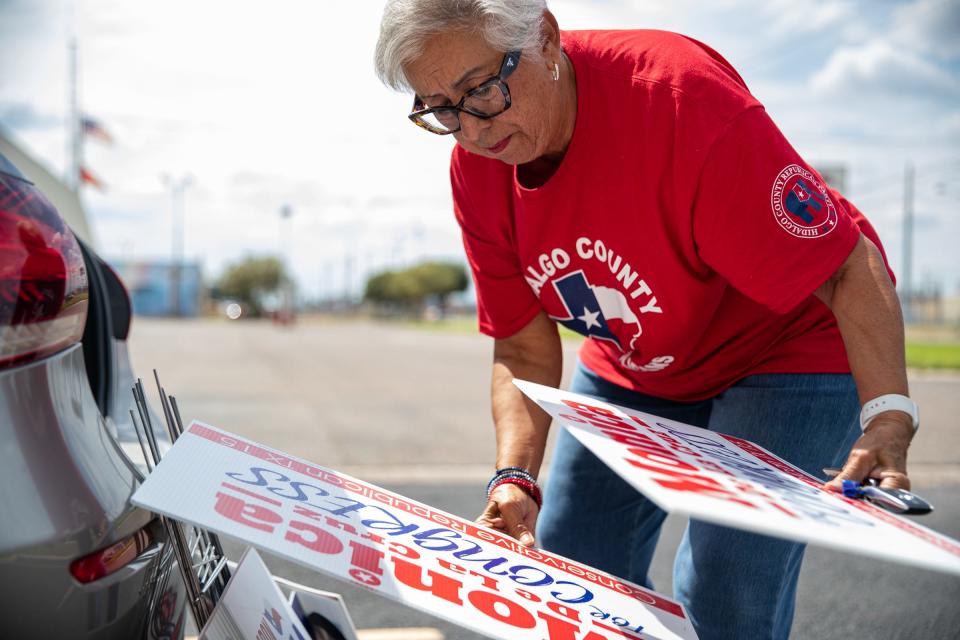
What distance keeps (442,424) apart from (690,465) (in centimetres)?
603

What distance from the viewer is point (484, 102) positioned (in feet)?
5.18

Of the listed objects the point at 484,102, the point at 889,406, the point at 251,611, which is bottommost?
the point at 251,611

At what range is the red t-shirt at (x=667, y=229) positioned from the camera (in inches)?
59.2

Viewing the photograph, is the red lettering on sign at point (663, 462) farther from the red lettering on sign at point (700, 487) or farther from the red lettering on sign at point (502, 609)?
the red lettering on sign at point (502, 609)

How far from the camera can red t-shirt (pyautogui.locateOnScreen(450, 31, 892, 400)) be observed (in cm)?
150

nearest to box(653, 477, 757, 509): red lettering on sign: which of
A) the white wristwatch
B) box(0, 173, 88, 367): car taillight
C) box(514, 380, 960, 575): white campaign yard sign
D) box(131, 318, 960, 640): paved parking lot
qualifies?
box(514, 380, 960, 575): white campaign yard sign

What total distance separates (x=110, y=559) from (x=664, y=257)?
1.16 meters

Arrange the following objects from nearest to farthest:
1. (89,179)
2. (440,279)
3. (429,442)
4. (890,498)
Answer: (890,498), (429,442), (89,179), (440,279)

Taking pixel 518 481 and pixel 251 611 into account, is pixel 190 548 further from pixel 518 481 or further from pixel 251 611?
pixel 518 481

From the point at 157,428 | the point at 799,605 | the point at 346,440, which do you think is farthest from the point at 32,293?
the point at 346,440

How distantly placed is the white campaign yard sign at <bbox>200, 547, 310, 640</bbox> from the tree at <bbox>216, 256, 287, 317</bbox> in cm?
9086

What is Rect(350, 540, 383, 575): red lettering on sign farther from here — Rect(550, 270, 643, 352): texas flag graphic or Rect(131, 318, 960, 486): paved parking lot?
Rect(131, 318, 960, 486): paved parking lot

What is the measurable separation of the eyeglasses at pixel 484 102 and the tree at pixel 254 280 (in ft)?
297

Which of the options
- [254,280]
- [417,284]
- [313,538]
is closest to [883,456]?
[313,538]
